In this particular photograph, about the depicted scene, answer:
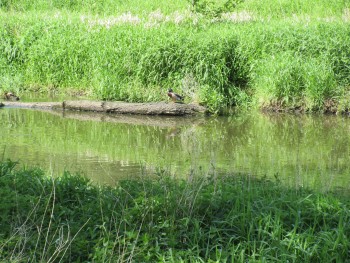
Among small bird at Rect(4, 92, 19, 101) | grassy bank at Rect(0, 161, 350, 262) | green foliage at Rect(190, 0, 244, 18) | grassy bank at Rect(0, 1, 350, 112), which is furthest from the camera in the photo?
green foliage at Rect(190, 0, 244, 18)

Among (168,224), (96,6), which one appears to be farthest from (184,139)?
(96,6)

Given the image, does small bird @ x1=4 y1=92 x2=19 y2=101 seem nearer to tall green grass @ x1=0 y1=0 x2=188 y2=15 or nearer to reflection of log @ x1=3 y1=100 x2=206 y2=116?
reflection of log @ x1=3 y1=100 x2=206 y2=116

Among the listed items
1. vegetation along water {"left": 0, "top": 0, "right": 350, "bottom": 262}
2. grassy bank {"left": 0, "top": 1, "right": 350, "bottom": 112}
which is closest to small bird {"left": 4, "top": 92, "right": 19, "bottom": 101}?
vegetation along water {"left": 0, "top": 0, "right": 350, "bottom": 262}

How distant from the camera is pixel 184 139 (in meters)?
13.5

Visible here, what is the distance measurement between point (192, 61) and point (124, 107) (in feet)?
7.51

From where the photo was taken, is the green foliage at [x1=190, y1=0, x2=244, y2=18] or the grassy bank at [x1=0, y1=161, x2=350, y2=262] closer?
the grassy bank at [x1=0, y1=161, x2=350, y2=262]

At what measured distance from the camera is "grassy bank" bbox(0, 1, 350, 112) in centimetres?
1703

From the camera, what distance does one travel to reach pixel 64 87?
19953 mm

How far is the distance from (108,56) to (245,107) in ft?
12.6

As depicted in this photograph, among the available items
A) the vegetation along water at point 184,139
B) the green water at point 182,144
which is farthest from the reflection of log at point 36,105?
the vegetation along water at point 184,139

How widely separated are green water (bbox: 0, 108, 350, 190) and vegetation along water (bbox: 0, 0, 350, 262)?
0.18 feet

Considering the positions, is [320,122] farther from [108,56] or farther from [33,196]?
[33,196]

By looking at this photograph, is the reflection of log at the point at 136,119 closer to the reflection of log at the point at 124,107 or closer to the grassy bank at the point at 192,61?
the reflection of log at the point at 124,107

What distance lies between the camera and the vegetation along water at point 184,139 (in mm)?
6395
